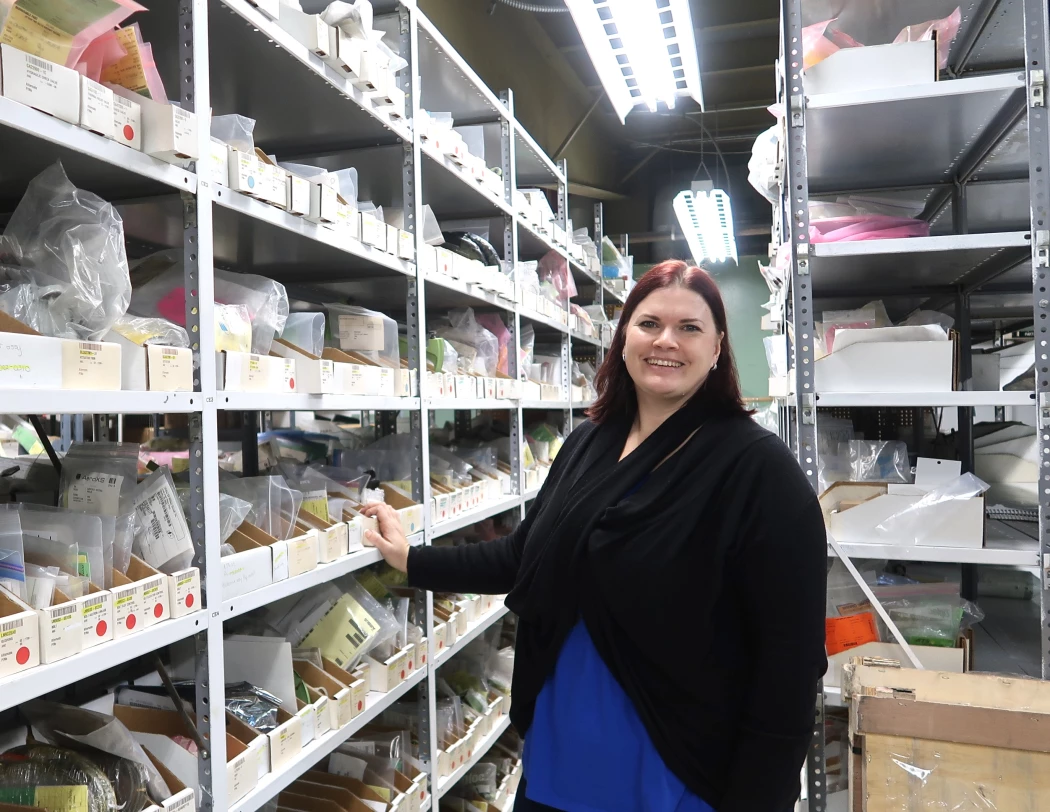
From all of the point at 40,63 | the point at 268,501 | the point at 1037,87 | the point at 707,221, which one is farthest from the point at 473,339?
the point at 707,221

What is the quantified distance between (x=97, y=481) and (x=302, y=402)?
1.50ft

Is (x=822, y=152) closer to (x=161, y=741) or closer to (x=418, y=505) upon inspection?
(x=418, y=505)

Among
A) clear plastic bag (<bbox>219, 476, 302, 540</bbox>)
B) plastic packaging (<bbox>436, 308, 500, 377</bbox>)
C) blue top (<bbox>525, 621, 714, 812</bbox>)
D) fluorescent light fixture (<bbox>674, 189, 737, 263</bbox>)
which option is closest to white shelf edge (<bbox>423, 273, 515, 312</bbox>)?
plastic packaging (<bbox>436, 308, 500, 377</bbox>)

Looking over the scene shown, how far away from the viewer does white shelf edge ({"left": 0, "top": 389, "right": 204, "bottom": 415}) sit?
1.04 metres

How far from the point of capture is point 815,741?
230cm

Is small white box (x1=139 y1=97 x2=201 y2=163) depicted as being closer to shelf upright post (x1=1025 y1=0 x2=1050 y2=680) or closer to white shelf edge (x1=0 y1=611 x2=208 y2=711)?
white shelf edge (x1=0 y1=611 x2=208 y2=711)

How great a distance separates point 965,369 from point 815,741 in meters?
1.62

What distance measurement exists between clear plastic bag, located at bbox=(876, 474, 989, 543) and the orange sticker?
29 cm

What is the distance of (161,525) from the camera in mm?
1376

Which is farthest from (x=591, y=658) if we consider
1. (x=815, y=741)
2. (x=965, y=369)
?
(x=965, y=369)

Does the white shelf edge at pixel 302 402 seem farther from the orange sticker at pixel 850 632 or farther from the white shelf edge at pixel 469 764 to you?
the orange sticker at pixel 850 632

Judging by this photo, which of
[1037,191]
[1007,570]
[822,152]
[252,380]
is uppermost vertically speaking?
[822,152]

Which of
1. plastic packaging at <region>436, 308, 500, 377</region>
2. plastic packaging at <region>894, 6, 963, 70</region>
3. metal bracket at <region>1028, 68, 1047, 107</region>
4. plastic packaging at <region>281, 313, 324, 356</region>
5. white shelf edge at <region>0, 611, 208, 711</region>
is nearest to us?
white shelf edge at <region>0, 611, 208, 711</region>

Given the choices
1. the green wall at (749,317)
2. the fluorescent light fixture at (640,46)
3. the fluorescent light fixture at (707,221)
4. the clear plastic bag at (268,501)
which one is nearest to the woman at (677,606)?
the clear plastic bag at (268,501)
